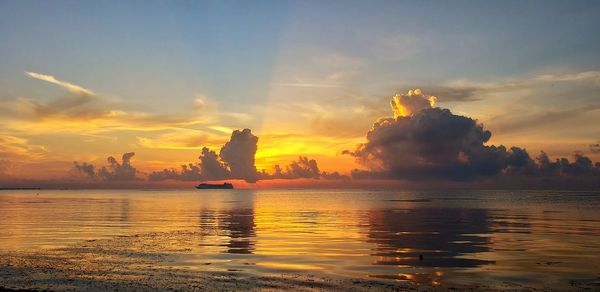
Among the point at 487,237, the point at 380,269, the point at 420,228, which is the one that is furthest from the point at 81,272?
the point at 420,228

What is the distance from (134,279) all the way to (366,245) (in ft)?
82.5

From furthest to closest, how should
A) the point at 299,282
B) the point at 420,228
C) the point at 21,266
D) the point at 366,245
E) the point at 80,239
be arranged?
the point at 420,228 → the point at 80,239 → the point at 366,245 → the point at 21,266 → the point at 299,282

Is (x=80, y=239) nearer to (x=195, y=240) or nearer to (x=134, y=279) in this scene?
(x=195, y=240)

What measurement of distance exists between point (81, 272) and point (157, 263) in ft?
18.7

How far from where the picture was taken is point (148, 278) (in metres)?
30.2

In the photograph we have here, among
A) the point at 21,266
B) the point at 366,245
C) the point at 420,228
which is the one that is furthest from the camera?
the point at 420,228

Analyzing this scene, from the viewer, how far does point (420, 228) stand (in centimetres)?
6838

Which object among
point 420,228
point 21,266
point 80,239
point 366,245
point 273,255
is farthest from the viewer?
point 420,228

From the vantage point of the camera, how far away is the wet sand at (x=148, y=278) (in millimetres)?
27734

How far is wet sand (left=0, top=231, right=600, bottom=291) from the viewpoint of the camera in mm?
27734

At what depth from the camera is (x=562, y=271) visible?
33.9m

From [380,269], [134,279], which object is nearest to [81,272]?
[134,279]

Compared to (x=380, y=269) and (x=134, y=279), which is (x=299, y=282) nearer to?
(x=380, y=269)

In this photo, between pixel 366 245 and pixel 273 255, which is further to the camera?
pixel 366 245
